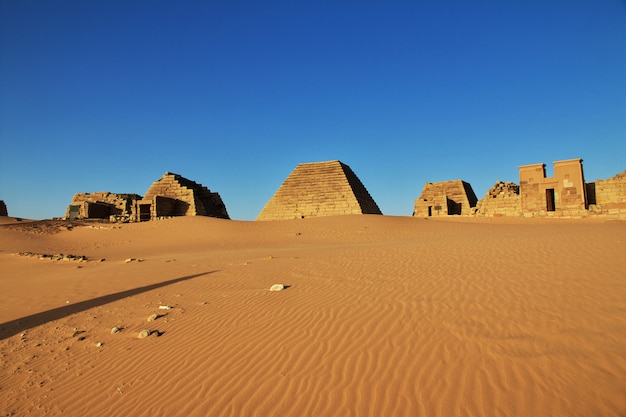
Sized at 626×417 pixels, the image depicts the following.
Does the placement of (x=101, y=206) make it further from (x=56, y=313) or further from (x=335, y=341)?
(x=335, y=341)

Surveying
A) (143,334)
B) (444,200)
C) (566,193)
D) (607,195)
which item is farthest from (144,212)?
(607,195)

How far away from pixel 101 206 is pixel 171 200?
7.64m

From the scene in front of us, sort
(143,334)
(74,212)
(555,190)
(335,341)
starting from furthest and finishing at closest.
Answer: (74,212)
(555,190)
(143,334)
(335,341)

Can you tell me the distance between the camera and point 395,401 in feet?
10.4

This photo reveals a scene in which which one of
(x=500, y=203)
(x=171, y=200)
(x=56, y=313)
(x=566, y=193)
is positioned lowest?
(x=56, y=313)

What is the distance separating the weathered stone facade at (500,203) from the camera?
3052 cm

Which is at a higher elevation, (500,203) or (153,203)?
(153,203)

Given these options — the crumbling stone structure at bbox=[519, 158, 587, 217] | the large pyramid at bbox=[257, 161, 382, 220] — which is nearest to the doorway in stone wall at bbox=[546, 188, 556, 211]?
the crumbling stone structure at bbox=[519, 158, 587, 217]

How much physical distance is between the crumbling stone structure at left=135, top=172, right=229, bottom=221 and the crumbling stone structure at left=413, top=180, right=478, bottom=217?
73.2 feet

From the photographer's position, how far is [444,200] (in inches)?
1511

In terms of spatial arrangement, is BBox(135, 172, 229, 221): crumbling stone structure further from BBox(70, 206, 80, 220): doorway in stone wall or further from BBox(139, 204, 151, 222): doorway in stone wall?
BBox(70, 206, 80, 220): doorway in stone wall

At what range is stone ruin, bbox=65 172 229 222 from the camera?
31.3 meters

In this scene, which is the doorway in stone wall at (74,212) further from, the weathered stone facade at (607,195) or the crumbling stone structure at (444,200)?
the weathered stone facade at (607,195)

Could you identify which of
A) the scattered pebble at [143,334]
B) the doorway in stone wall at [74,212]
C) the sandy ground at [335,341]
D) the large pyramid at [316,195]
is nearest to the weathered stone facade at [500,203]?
the large pyramid at [316,195]
